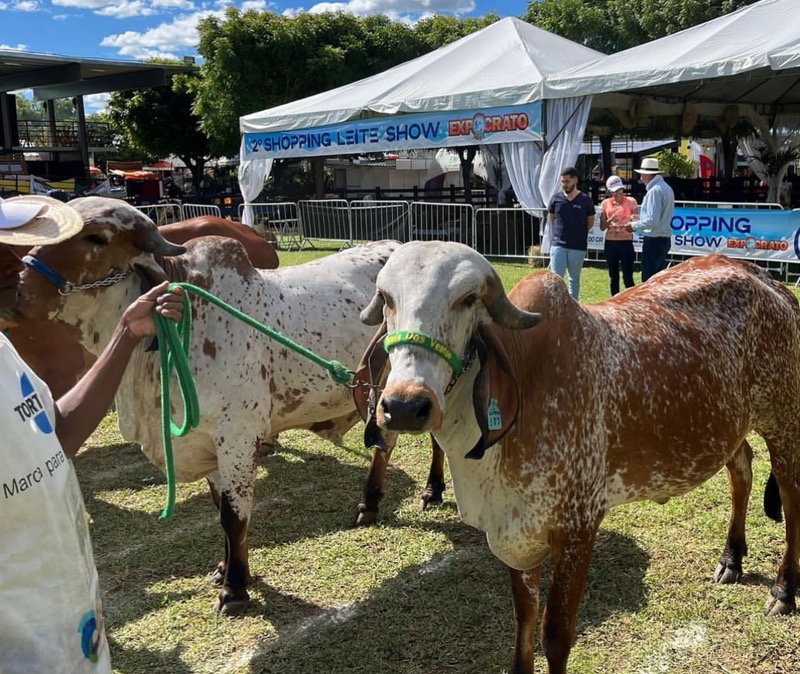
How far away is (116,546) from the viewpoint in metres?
4.46

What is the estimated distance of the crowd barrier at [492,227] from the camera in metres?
11.6

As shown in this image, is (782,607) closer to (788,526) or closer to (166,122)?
(788,526)

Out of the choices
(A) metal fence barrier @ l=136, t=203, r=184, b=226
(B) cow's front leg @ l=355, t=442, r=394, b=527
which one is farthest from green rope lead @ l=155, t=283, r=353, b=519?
(A) metal fence barrier @ l=136, t=203, r=184, b=226

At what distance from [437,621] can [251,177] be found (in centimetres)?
1742

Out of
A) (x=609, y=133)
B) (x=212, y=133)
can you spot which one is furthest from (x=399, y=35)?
(x=609, y=133)

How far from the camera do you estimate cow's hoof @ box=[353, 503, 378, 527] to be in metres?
4.63

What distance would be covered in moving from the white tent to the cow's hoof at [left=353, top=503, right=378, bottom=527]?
10.9 m

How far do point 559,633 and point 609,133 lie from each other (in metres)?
18.4

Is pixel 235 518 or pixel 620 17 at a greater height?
pixel 620 17

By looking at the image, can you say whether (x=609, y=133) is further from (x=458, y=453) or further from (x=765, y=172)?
(x=458, y=453)

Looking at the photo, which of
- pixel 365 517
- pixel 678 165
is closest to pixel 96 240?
pixel 365 517

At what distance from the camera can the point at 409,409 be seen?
2133mm

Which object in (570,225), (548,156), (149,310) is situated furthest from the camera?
(548,156)

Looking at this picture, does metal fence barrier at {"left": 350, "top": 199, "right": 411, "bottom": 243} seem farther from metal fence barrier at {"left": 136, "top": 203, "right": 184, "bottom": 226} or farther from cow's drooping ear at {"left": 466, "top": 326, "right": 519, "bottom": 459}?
cow's drooping ear at {"left": 466, "top": 326, "right": 519, "bottom": 459}
